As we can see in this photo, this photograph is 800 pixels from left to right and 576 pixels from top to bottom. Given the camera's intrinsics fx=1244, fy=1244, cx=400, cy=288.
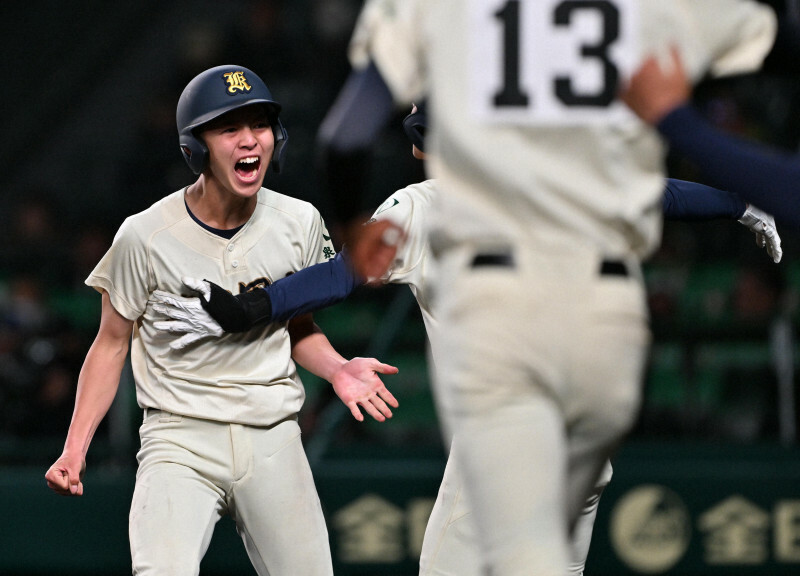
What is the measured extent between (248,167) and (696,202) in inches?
58.7

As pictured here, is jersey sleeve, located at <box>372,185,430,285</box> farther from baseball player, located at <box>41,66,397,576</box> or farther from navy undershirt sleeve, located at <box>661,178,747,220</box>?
navy undershirt sleeve, located at <box>661,178,747,220</box>

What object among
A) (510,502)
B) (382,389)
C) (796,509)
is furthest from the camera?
(796,509)

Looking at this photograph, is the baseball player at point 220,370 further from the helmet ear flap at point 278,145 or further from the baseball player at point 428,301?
the baseball player at point 428,301

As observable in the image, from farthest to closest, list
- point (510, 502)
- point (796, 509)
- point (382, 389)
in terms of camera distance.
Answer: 1. point (796, 509)
2. point (382, 389)
3. point (510, 502)

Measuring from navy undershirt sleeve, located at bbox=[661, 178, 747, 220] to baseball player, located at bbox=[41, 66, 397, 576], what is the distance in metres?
1.06

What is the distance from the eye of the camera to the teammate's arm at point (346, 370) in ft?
13.1

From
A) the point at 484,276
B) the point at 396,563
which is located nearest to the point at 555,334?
the point at 484,276

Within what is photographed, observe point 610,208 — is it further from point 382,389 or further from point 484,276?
point 382,389

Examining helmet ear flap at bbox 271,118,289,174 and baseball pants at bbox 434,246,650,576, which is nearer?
baseball pants at bbox 434,246,650,576

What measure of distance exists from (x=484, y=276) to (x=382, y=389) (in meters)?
1.63

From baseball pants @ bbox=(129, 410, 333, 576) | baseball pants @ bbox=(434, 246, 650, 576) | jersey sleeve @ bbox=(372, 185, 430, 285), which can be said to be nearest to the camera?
baseball pants @ bbox=(434, 246, 650, 576)

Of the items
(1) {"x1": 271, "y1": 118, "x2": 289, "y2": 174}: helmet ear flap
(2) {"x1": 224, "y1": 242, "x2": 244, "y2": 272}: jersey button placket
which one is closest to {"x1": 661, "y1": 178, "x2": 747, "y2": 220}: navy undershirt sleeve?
(1) {"x1": 271, "y1": 118, "x2": 289, "y2": 174}: helmet ear flap

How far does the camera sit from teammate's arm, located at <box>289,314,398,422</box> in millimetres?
3990

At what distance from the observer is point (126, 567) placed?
705cm
